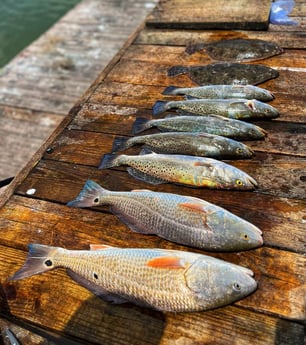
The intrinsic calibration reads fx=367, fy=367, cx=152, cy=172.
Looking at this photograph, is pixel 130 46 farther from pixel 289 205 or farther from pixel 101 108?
pixel 289 205

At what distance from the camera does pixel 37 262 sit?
283 cm

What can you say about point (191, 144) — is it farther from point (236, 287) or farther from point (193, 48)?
point (193, 48)

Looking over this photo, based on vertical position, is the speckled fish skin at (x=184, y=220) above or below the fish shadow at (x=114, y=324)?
above

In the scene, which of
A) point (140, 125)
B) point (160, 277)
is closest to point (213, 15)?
point (140, 125)

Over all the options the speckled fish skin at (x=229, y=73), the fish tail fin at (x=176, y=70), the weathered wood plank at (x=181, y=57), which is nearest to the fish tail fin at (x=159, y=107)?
the speckled fish skin at (x=229, y=73)

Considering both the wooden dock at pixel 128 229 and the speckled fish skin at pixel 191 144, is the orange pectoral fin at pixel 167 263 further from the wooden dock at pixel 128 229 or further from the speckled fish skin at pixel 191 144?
the speckled fish skin at pixel 191 144

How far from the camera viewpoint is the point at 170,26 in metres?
5.88

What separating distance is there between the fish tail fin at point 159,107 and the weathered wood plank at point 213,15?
212cm

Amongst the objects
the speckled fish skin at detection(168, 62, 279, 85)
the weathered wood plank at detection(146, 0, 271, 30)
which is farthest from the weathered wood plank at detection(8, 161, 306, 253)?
the weathered wood plank at detection(146, 0, 271, 30)

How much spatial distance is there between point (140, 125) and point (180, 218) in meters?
1.51

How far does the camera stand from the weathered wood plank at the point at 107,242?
250 centimetres

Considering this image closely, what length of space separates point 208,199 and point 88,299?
4.24 ft

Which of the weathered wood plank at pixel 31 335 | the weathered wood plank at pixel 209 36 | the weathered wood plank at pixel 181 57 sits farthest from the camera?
the weathered wood plank at pixel 209 36

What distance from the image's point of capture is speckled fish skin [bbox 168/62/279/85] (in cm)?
441
